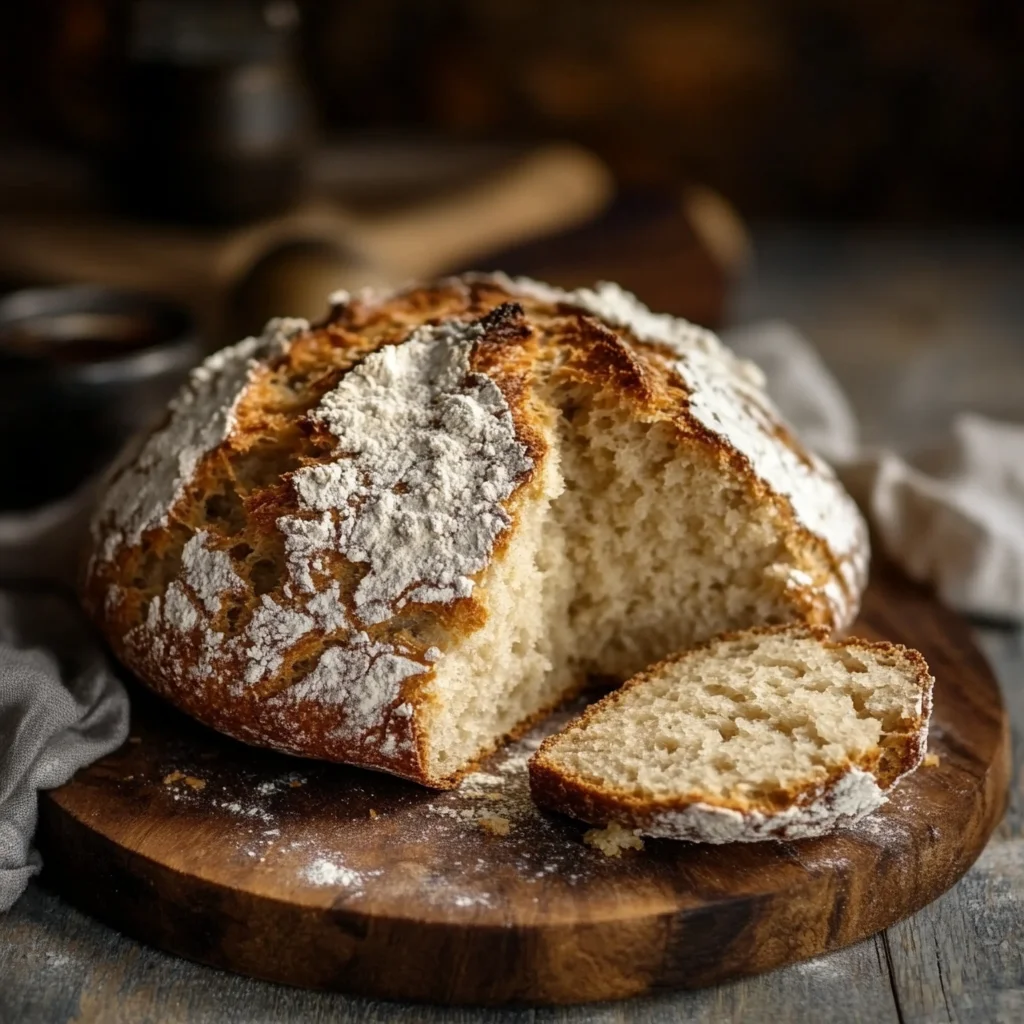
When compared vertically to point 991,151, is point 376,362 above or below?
above

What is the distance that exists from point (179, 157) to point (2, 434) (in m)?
1.57

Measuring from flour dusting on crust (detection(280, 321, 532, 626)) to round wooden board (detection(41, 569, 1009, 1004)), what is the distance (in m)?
0.40

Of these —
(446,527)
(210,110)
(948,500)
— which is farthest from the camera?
(210,110)

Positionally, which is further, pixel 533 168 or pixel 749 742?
pixel 533 168

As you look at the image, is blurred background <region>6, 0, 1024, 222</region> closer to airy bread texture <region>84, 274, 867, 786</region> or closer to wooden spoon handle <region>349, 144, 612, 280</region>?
wooden spoon handle <region>349, 144, 612, 280</region>

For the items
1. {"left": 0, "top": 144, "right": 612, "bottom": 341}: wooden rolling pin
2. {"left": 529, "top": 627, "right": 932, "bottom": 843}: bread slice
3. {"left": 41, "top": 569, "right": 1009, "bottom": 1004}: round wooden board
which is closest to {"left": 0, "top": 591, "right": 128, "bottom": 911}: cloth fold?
{"left": 41, "top": 569, "right": 1009, "bottom": 1004}: round wooden board

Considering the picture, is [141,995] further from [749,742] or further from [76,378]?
[76,378]

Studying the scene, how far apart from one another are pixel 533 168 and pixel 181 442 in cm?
343

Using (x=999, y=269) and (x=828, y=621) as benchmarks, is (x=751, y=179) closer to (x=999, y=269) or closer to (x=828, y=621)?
(x=999, y=269)

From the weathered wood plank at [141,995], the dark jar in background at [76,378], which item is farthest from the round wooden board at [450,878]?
the dark jar in background at [76,378]

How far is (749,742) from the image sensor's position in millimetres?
2521

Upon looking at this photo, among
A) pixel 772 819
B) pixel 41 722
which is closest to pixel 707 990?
pixel 772 819

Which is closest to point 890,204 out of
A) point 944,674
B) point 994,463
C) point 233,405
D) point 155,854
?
point 994,463

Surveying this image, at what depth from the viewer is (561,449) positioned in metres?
2.91
